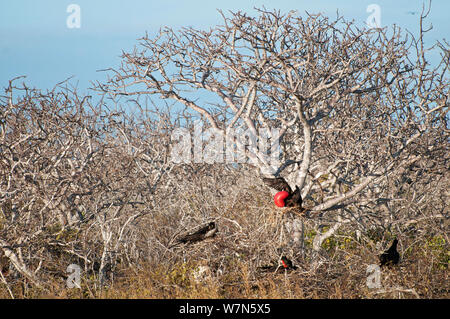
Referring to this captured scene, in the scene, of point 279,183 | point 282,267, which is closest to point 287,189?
point 279,183

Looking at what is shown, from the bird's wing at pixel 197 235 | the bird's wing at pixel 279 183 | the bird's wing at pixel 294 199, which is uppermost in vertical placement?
the bird's wing at pixel 279 183

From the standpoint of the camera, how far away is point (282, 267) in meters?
5.91

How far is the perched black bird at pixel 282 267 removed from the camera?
5.84 m

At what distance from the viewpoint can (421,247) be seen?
7996 millimetres

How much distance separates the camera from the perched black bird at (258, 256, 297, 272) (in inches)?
230

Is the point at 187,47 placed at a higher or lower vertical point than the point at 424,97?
higher

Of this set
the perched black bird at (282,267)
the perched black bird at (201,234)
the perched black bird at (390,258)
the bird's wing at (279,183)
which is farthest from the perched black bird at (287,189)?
the perched black bird at (390,258)

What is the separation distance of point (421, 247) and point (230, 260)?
350 cm

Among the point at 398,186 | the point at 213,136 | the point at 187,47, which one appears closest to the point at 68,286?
the point at 187,47

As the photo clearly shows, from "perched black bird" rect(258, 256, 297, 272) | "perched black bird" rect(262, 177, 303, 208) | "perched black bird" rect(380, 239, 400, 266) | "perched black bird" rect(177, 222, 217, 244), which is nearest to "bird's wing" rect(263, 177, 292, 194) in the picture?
"perched black bird" rect(262, 177, 303, 208)

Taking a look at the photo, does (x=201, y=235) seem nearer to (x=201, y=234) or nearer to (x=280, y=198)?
(x=201, y=234)

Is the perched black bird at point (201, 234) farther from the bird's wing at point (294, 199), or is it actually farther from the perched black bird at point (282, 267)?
the bird's wing at point (294, 199)
